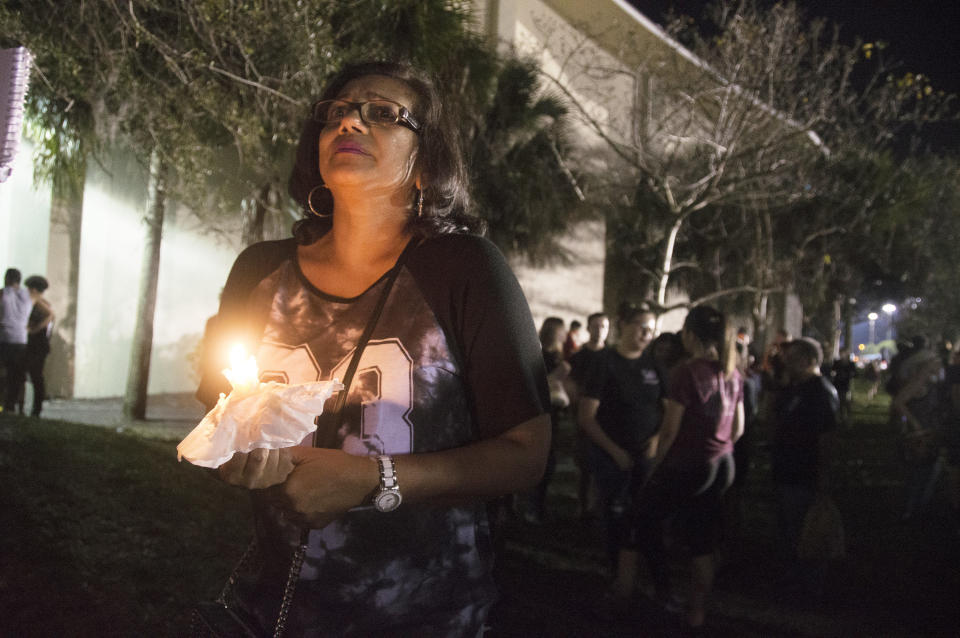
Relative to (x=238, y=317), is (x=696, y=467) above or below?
below

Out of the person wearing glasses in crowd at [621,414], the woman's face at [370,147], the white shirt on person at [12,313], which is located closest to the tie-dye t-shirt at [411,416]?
the woman's face at [370,147]

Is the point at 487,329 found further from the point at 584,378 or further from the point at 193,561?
the point at 584,378

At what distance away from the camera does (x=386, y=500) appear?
4.16 feet

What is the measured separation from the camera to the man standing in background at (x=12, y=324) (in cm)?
891

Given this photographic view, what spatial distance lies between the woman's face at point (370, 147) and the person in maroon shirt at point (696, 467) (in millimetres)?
3651

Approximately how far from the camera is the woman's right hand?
116 cm

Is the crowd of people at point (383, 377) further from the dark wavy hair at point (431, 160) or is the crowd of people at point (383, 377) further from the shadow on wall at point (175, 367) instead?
the shadow on wall at point (175, 367)

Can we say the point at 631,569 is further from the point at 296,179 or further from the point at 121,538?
the point at 296,179

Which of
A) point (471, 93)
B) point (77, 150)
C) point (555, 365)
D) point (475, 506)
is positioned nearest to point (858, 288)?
point (471, 93)

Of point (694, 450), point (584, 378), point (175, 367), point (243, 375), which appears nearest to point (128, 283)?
point (175, 367)

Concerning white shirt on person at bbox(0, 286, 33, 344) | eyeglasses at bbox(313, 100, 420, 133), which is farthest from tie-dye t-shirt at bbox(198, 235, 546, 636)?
white shirt on person at bbox(0, 286, 33, 344)

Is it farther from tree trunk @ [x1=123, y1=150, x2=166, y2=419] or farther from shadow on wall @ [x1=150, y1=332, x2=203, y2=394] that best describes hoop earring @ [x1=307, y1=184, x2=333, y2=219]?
shadow on wall @ [x1=150, y1=332, x2=203, y2=394]

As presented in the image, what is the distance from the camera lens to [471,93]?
12492 millimetres

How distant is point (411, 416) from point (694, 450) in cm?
382
